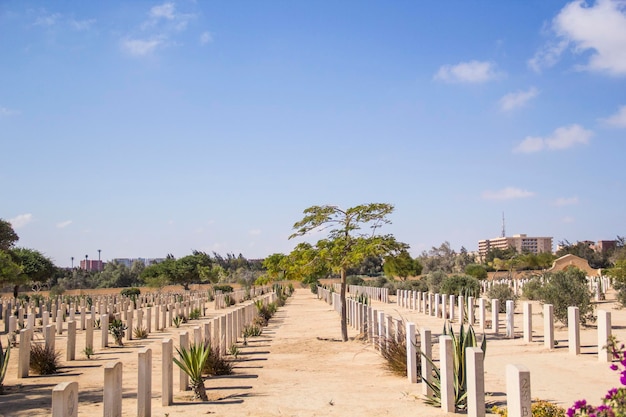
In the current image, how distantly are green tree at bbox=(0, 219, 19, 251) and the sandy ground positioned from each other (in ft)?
145

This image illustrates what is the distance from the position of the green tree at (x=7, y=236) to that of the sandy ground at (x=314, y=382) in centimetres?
4411

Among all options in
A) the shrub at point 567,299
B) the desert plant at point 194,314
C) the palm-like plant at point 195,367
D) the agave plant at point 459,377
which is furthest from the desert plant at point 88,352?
the shrub at point 567,299

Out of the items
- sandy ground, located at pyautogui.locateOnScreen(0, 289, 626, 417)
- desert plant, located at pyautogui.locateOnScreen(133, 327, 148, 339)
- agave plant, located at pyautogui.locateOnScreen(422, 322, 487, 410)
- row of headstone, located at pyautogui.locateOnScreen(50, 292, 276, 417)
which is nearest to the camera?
row of headstone, located at pyautogui.locateOnScreen(50, 292, 276, 417)

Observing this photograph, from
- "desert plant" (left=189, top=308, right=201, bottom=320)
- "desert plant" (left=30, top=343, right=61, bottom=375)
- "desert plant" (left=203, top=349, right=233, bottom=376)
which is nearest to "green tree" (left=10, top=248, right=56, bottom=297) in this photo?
"desert plant" (left=189, top=308, right=201, bottom=320)

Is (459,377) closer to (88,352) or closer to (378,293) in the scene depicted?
(88,352)

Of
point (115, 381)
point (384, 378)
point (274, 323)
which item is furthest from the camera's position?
point (274, 323)

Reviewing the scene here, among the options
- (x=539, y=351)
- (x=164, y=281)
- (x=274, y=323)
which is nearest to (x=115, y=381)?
(x=539, y=351)

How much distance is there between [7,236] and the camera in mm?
56906

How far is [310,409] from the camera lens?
8750 mm

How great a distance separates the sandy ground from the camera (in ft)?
29.2

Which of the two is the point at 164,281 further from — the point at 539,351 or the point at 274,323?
the point at 539,351

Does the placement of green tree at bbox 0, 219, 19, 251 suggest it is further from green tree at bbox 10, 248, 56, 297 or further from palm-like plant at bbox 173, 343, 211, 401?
palm-like plant at bbox 173, 343, 211, 401

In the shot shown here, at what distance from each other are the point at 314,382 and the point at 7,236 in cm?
5373

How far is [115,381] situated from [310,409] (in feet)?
9.46
